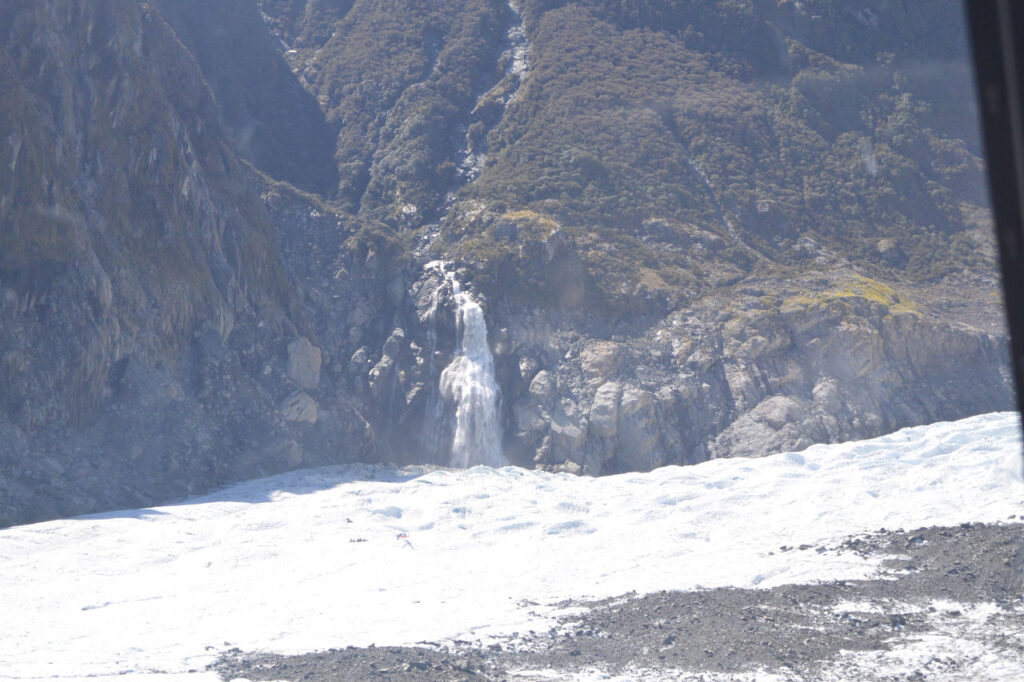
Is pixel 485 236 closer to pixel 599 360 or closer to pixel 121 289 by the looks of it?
pixel 599 360

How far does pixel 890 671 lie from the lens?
13883mm

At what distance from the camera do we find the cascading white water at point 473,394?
3328 centimetres

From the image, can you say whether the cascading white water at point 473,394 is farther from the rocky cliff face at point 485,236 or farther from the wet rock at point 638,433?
the wet rock at point 638,433

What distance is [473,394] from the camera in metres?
34.1

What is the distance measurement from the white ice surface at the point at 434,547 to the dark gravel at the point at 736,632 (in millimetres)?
783

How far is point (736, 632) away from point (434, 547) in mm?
8944

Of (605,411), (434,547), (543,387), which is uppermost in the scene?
(543,387)

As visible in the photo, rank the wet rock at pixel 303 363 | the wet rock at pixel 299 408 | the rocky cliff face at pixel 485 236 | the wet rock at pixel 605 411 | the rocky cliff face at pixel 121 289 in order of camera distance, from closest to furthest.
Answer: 1. the rocky cliff face at pixel 121 289
2. the rocky cliff face at pixel 485 236
3. the wet rock at pixel 605 411
4. the wet rock at pixel 299 408
5. the wet rock at pixel 303 363

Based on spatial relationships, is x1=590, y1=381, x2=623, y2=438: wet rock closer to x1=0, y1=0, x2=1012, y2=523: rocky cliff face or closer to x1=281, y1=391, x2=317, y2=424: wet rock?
x1=0, y1=0, x2=1012, y2=523: rocky cliff face

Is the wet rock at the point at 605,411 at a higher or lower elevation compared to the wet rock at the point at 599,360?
lower

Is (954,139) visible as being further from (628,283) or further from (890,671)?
(890,671)

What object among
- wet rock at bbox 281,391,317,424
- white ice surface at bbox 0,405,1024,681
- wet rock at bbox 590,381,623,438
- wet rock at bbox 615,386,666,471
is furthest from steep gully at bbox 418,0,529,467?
wet rock at bbox 281,391,317,424

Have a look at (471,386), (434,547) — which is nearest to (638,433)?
(471,386)

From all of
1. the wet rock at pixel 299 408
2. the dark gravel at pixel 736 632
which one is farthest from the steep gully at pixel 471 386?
the dark gravel at pixel 736 632
